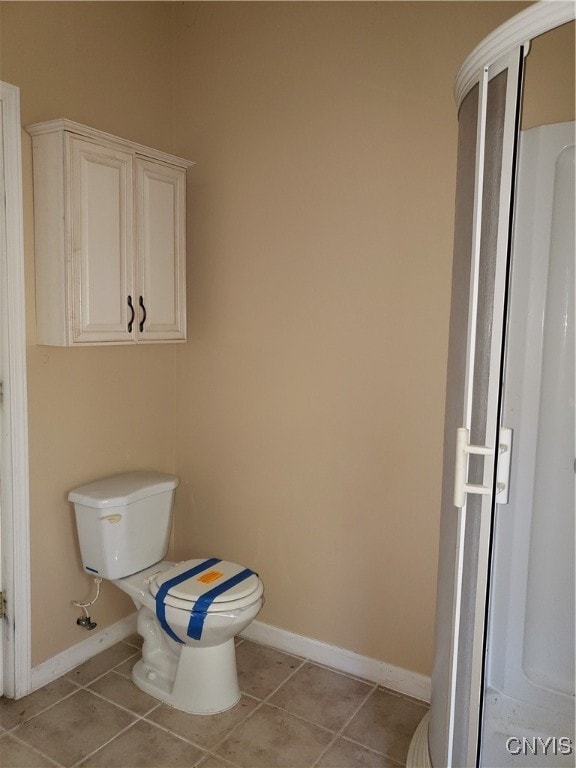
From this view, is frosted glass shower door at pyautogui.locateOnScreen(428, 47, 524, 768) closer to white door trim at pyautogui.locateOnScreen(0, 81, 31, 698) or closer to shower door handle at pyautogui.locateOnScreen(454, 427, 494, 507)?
shower door handle at pyautogui.locateOnScreen(454, 427, 494, 507)

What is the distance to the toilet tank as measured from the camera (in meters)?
2.37

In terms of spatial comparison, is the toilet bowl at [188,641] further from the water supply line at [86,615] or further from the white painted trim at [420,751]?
the white painted trim at [420,751]

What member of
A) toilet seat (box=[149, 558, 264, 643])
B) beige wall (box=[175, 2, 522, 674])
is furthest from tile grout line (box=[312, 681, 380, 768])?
toilet seat (box=[149, 558, 264, 643])

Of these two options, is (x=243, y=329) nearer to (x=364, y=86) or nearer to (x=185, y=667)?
(x=364, y=86)

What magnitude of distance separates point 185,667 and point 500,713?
111 cm

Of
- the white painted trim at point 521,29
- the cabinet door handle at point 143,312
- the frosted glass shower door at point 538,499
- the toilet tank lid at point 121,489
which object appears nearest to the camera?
the white painted trim at point 521,29

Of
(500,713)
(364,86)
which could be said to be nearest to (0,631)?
(500,713)

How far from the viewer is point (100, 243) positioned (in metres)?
2.27

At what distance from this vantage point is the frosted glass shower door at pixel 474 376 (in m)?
1.38

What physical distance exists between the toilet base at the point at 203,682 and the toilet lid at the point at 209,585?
21cm

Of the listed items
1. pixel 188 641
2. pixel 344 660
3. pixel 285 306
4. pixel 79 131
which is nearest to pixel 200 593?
pixel 188 641

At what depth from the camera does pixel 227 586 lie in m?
2.27

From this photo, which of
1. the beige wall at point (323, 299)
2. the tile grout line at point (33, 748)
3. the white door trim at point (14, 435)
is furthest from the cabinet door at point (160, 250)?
the tile grout line at point (33, 748)

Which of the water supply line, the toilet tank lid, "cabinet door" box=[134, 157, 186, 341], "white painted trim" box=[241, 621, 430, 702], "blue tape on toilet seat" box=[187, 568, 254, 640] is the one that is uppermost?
"cabinet door" box=[134, 157, 186, 341]
